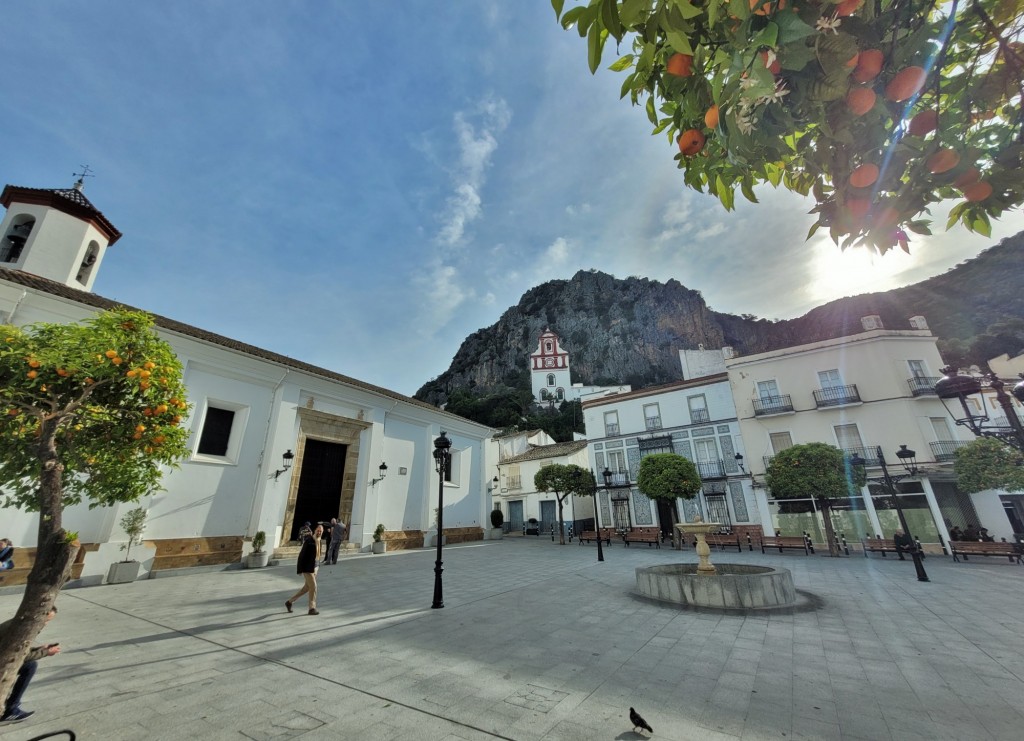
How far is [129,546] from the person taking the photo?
10383 millimetres

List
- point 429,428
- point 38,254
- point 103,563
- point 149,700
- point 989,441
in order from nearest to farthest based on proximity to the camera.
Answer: point 149,700 < point 103,563 < point 38,254 < point 989,441 < point 429,428

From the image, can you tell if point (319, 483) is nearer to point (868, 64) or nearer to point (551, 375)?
point (868, 64)

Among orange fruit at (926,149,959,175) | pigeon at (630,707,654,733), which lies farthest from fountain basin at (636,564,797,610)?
orange fruit at (926,149,959,175)

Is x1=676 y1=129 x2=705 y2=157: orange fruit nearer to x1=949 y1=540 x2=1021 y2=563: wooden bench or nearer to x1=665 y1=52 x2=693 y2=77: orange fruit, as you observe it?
x1=665 y1=52 x2=693 y2=77: orange fruit

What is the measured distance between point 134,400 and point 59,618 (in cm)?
517

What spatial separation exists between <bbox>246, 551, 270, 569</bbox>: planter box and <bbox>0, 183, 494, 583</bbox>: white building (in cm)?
38

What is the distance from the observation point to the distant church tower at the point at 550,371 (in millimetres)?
73375

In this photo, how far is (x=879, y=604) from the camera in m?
7.73

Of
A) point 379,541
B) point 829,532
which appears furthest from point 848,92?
point 829,532

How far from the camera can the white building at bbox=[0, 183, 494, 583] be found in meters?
10.6

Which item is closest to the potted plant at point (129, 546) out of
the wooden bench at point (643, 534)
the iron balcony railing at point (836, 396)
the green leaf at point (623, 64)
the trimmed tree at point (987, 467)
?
the green leaf at point (623, 64)

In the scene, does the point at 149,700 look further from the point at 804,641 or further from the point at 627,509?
the point at 627,509

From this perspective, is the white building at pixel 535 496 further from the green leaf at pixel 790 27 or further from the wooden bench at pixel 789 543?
the green leaf at pixel 790 27

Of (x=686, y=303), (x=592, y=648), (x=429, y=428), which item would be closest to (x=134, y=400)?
(x=592, y=648)
